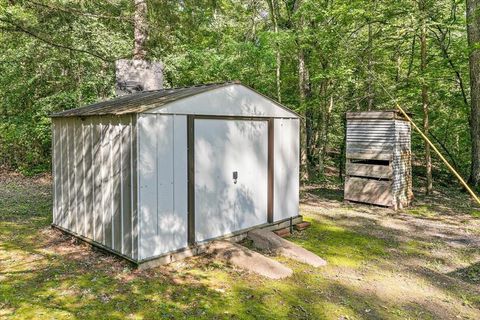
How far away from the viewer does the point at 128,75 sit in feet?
24.3

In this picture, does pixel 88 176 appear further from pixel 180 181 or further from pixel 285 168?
pixel 285 168

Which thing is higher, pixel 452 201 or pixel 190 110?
pixel 190 110

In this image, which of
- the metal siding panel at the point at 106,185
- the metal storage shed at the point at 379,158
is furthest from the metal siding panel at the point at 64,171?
the metal storage shed at the point at 379,158

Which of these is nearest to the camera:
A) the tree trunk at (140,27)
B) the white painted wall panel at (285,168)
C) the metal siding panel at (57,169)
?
the metal siding panel at (57,169)

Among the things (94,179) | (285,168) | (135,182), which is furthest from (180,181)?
(285,168)

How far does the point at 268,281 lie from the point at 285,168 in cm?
255

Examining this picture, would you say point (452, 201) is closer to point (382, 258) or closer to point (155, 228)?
point (382, 258)

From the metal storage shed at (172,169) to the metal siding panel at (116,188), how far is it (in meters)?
0.01

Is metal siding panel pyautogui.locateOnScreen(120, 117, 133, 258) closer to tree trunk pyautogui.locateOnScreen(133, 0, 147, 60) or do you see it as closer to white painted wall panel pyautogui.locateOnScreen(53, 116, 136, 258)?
white painted wall panel pyautogui.locateOnScreen(53, 116, 136, 258)

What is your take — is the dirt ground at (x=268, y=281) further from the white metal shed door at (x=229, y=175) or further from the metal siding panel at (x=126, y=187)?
the white metal shed door at (x=229, y=175)

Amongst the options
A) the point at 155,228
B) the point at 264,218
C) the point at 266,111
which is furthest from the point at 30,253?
the point at 266,111

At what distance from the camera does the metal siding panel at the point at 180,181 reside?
491 centimetres

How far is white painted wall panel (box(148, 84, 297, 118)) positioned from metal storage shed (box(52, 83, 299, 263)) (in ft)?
0.05

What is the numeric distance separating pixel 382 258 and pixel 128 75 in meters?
5.70
